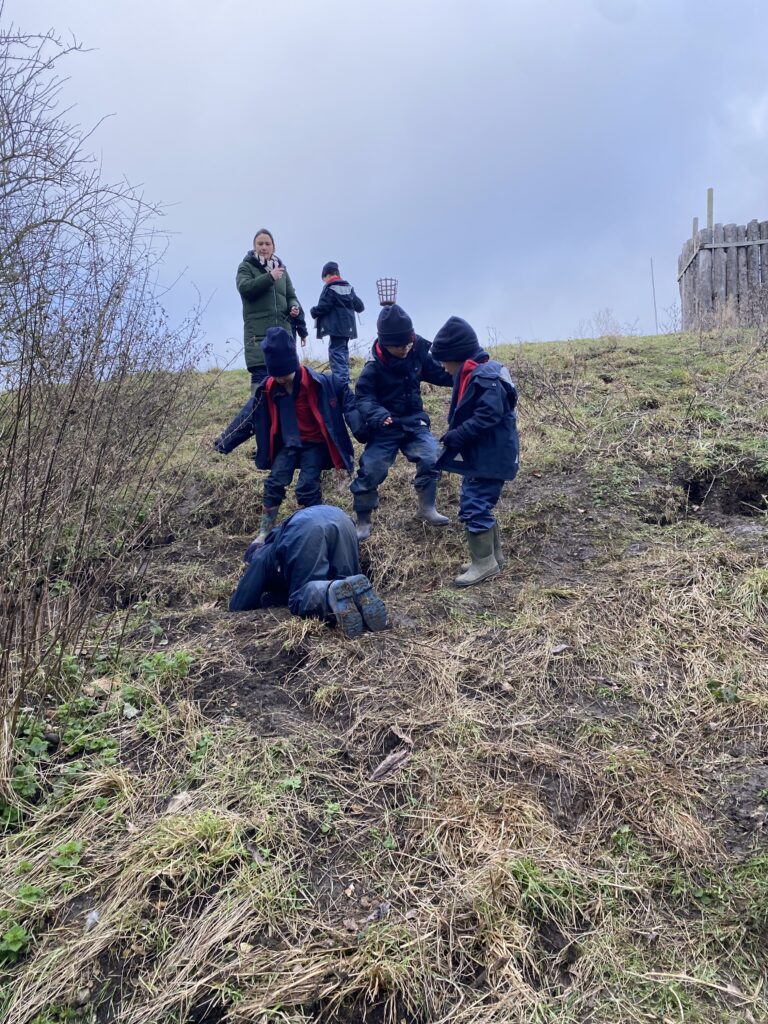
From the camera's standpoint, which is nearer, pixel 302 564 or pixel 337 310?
pixel 302 564

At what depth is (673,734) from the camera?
119 inches

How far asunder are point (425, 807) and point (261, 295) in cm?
554

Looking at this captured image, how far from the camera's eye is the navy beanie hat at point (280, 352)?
5.05 metres

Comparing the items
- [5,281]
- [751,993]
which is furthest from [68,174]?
[751,993]

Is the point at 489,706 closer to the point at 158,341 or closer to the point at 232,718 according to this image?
the point at 232,718

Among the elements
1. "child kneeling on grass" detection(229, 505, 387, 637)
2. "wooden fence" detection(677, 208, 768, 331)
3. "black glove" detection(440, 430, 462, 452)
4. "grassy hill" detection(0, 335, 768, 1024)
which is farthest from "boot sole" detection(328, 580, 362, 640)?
"wooden fence" detection(677, 208, 768, 331)

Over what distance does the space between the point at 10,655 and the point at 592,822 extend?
257 centimetres

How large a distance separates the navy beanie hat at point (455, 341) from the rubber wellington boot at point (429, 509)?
1125mm

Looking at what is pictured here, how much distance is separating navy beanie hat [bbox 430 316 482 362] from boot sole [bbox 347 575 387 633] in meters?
1.75

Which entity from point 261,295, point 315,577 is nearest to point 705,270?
point 261,295

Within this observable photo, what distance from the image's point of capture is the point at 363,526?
5406 mm

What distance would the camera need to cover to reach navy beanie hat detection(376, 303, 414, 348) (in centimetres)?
498

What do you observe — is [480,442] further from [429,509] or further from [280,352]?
[280,352]

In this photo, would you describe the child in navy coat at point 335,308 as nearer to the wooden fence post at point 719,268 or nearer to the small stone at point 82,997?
the small stone at point 82,997
